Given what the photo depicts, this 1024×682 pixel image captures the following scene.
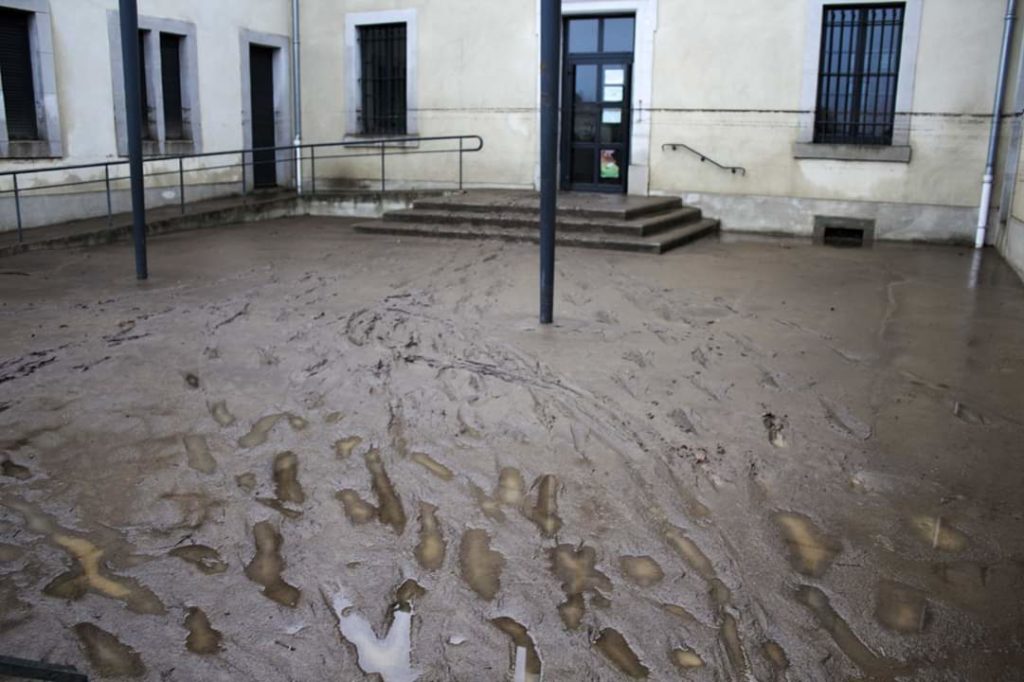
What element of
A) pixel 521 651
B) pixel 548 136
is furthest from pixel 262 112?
pixel 521 651

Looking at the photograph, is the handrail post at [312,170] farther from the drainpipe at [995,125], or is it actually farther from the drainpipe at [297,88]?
the drainpipe at [995,125]

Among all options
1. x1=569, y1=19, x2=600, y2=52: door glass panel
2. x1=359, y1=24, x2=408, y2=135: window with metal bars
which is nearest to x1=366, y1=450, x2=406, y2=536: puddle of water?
x1=569, y1=19, x2=600, y2=52: door glass panel

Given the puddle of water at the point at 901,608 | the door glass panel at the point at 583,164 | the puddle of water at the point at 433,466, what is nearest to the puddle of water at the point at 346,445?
the puddle of water at the point at 433,466

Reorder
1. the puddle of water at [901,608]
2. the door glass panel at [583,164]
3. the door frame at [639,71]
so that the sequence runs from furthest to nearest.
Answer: the door glass panel at [583,164] < the door frame at [639,71] < the puddle of water at [901,608]

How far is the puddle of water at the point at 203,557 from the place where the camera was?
312 cm

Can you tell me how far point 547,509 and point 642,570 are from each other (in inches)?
22.5

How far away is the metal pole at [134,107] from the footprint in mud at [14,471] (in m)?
4.29

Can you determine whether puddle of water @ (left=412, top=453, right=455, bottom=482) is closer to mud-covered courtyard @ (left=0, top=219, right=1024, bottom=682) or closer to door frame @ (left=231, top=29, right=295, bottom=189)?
mud-covered courtyard @ (left=0, top=219, right=1024, bottom=682)

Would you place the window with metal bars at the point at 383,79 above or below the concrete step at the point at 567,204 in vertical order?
above

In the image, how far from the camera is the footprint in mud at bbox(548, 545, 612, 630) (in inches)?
112

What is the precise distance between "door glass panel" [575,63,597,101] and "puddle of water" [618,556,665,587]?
11.6m

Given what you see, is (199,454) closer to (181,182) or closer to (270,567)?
(270,567)

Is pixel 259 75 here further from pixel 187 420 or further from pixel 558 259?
pixel 187 420

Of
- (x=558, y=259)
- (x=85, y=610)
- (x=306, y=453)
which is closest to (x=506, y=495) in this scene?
(x=306, y=453)
